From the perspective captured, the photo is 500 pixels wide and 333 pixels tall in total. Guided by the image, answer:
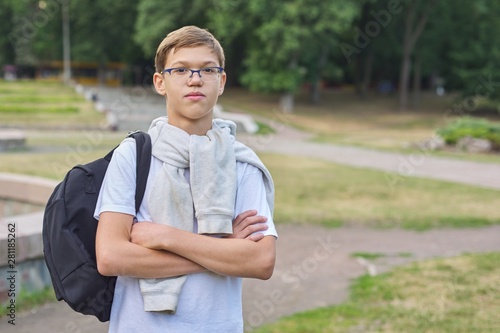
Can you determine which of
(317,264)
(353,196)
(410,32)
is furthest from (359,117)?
(317,264)

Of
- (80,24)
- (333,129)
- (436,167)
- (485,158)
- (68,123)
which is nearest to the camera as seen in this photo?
(436,167)

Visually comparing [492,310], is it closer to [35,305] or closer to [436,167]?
[35,305]

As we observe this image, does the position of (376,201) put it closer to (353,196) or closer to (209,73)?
(353,196)

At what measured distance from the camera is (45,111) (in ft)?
87.4

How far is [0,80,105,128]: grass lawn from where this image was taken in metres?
24.1

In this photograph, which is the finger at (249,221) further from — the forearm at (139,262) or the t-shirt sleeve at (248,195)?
the forearm at (139,262)

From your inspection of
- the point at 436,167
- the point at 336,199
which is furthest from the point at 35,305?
the point at 436,167

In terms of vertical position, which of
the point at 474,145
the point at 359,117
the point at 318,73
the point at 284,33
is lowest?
the point at 359,117

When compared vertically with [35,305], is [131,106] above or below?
below

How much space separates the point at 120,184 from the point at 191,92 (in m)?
0.36

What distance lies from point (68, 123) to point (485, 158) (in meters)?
15.3

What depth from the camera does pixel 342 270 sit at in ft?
21.3

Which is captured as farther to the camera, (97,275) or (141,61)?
(141,61)

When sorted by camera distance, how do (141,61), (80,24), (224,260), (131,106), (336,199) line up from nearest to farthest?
(224,260)
(336,199)
(131,106)
(80,24)
(141,61)
